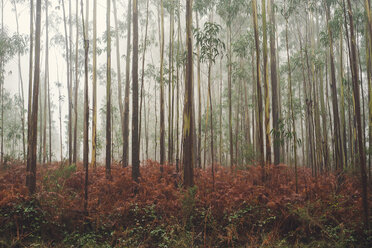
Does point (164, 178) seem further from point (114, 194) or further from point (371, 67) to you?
point (371, 67)

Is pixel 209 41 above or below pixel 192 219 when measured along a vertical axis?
above

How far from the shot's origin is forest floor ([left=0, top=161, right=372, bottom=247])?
14.0 ft

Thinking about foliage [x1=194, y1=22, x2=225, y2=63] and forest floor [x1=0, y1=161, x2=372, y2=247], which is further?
foliage [x1=194, y1=22, x2=225, y2=63]

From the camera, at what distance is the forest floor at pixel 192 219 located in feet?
14.0

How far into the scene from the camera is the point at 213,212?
4.92m

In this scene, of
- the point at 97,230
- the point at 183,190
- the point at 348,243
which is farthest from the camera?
the point at 183,190

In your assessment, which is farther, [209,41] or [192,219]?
[209,41]

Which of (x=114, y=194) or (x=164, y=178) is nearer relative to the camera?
(x=114, y=194)

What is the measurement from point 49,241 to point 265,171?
4679mm

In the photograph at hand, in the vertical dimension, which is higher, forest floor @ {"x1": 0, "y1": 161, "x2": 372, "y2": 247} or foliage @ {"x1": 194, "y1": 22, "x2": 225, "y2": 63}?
foliage @ {"x1": 194, "y1": 22, "x2": 225, "y2": 63}

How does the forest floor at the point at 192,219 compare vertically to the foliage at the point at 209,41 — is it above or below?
below

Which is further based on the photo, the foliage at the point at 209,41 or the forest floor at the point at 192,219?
the foliage at the point at 209,41

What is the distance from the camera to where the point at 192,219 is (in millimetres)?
4863

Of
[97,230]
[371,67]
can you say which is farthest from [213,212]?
[371,67]
